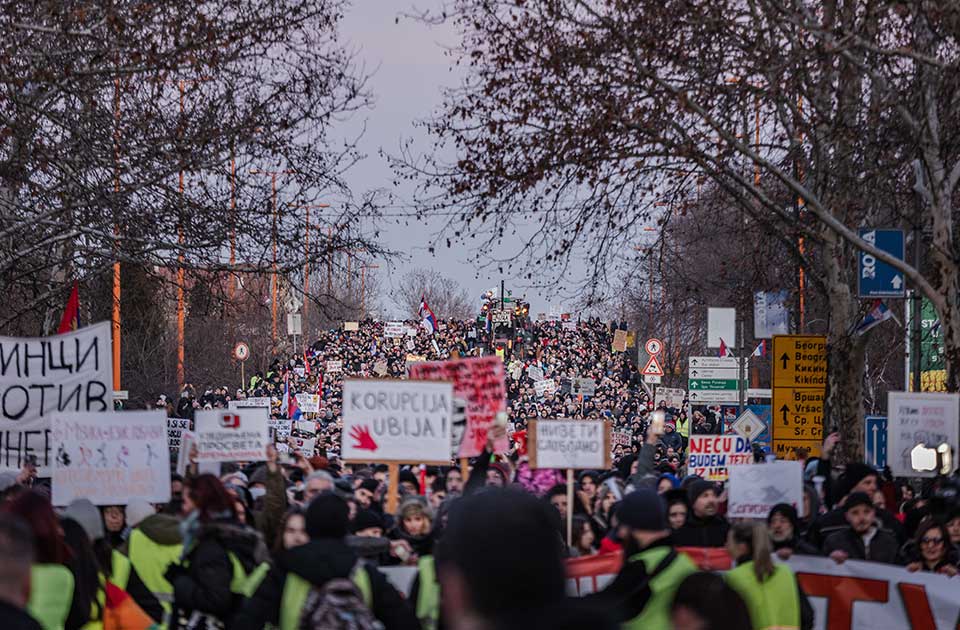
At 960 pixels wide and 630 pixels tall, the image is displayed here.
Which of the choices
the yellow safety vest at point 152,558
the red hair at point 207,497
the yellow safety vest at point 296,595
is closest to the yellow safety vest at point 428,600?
the red hair at point 207,497

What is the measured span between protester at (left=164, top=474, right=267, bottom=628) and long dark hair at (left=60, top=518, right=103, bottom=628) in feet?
2.38

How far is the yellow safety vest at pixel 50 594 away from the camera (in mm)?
6301

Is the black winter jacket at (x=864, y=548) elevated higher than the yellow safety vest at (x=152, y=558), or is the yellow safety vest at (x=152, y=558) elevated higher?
the yellow safety vest at (x=152, y=558)

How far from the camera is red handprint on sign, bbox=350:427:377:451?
490 inches

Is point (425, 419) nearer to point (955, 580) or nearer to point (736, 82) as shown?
point (955, 580)

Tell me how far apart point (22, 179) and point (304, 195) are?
3.74 m

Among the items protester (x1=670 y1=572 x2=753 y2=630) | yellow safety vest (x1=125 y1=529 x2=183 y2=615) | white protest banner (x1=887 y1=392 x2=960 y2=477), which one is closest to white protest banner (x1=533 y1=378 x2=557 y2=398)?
white protest banner (x1=887 y1=392 x2=960 y2=477)

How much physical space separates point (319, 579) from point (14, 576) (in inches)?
76.8

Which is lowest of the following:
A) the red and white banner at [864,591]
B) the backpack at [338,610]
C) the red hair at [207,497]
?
the red and white banner at [864,591]

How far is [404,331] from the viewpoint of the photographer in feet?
261

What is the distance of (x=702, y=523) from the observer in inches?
431

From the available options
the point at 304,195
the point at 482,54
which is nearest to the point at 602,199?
the point at 482,54

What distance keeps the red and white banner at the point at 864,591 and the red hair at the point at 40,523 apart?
155 inches

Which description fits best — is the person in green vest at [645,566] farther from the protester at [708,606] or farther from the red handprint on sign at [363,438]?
the red handprint on sign at [363,438]
